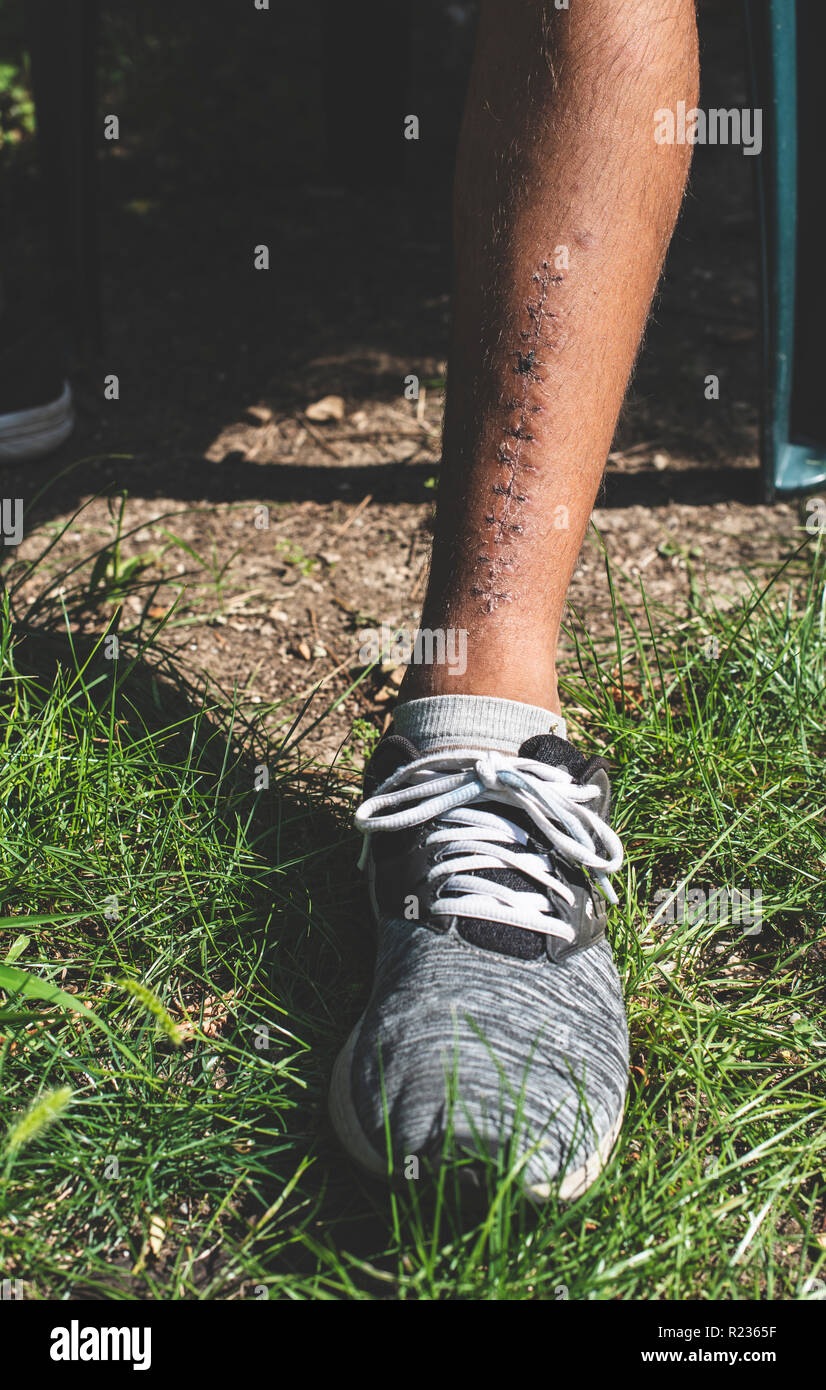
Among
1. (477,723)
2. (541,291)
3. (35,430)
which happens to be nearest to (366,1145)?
(477,723)

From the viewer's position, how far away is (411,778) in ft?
4.12

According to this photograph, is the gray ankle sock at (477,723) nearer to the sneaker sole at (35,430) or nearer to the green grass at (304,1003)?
the green grass at (304,1003)

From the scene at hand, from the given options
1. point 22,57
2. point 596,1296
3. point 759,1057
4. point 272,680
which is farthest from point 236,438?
point 22,57

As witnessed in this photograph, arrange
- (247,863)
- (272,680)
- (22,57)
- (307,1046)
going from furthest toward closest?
(22,57), (272,680), (247,863), (307,1046)

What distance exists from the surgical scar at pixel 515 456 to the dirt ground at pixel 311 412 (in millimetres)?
147

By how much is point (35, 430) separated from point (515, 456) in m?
1.28

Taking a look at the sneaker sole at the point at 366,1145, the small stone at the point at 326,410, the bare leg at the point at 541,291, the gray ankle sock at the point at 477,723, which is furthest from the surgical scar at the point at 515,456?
the small stone at the point at 326,410

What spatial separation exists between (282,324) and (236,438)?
0.49m

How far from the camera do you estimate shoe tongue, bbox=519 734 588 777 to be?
1239mm

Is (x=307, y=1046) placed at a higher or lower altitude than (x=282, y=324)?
lower

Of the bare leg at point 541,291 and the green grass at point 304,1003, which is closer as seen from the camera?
the green grass at point 304,1003

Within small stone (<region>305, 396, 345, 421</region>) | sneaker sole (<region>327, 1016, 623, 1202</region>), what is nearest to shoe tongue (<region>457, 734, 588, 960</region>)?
sneaker sole (<region>327, 1016, 623, 1202</region>)

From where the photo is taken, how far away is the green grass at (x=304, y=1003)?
99 centimetres
